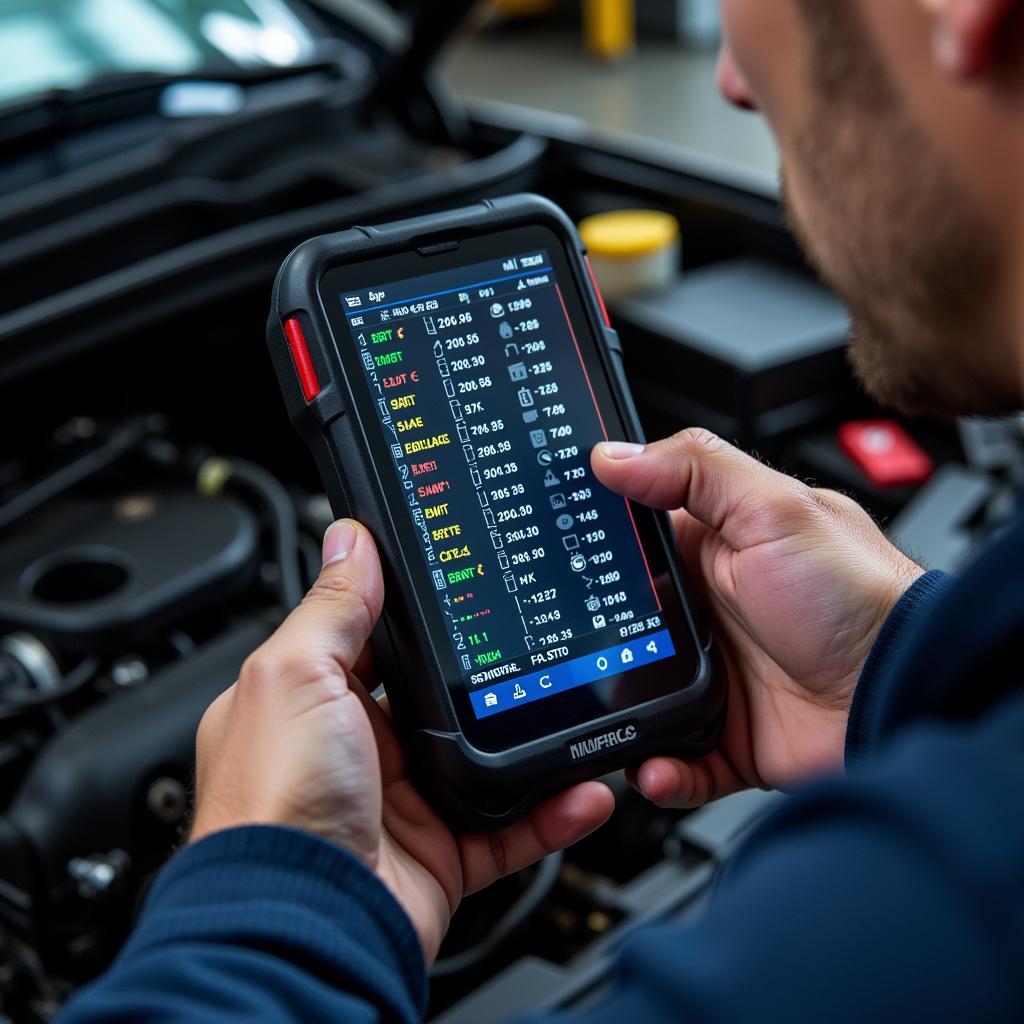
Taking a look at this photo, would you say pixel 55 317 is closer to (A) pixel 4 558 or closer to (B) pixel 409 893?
(A) pixel 4 558

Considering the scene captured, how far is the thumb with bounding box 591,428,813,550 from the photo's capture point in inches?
30.4

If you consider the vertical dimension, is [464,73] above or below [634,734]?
below

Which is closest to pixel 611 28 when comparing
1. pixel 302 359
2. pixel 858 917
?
pixel 302 359

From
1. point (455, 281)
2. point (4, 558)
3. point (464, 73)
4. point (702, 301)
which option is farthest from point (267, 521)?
point (464, 73)

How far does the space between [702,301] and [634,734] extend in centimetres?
64

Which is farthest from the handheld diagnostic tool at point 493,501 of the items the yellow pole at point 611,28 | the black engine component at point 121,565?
the yellow pole at point 611,28

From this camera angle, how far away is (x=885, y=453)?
3.86 feet

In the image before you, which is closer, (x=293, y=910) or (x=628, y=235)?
(x=293, y=910)

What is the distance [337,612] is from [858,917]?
1.19ft

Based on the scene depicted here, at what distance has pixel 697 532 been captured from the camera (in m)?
0.85

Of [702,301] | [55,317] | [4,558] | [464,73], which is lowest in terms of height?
[464,73]

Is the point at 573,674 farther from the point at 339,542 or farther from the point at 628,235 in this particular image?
the point at 628,235

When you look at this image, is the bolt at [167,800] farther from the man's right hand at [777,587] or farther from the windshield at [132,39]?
the windshield at [132,39]

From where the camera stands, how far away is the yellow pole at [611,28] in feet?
11.3
